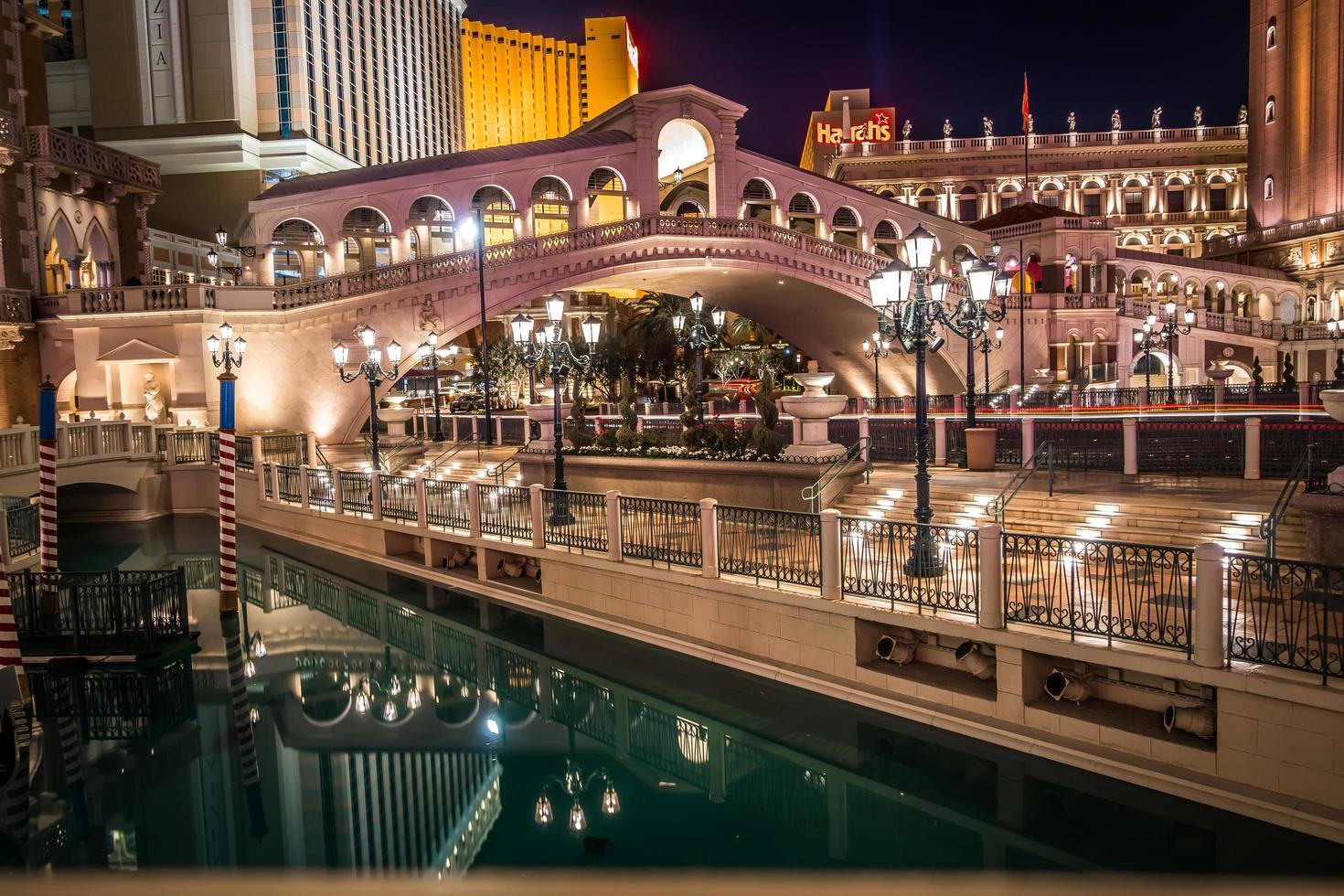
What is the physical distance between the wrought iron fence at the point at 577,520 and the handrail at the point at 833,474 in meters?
3.25

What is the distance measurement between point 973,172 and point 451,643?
5430 centimetres

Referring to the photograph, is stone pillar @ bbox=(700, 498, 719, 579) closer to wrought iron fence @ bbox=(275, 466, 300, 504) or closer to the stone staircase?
the stone staircase

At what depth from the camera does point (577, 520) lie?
15047 mm

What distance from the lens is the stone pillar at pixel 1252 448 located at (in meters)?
13.9

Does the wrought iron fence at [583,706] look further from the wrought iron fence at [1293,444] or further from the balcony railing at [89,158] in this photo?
the balcony railing at [89,158]

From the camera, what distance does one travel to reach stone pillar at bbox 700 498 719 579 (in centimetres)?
1188

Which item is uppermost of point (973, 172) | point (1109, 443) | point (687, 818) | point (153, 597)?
point (973, 172)

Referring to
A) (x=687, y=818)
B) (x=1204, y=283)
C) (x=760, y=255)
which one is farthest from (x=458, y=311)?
(x=1204, y=283)

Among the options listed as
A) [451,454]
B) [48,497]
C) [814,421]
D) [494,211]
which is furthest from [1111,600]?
[494,211]

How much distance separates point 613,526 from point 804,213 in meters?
28.7

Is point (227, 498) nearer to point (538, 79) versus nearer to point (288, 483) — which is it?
point (288, 483)

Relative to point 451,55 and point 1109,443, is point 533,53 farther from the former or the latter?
point 1109,443

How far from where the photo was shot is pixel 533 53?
106 metres

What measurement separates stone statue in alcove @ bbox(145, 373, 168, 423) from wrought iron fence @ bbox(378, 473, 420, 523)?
1300cm
